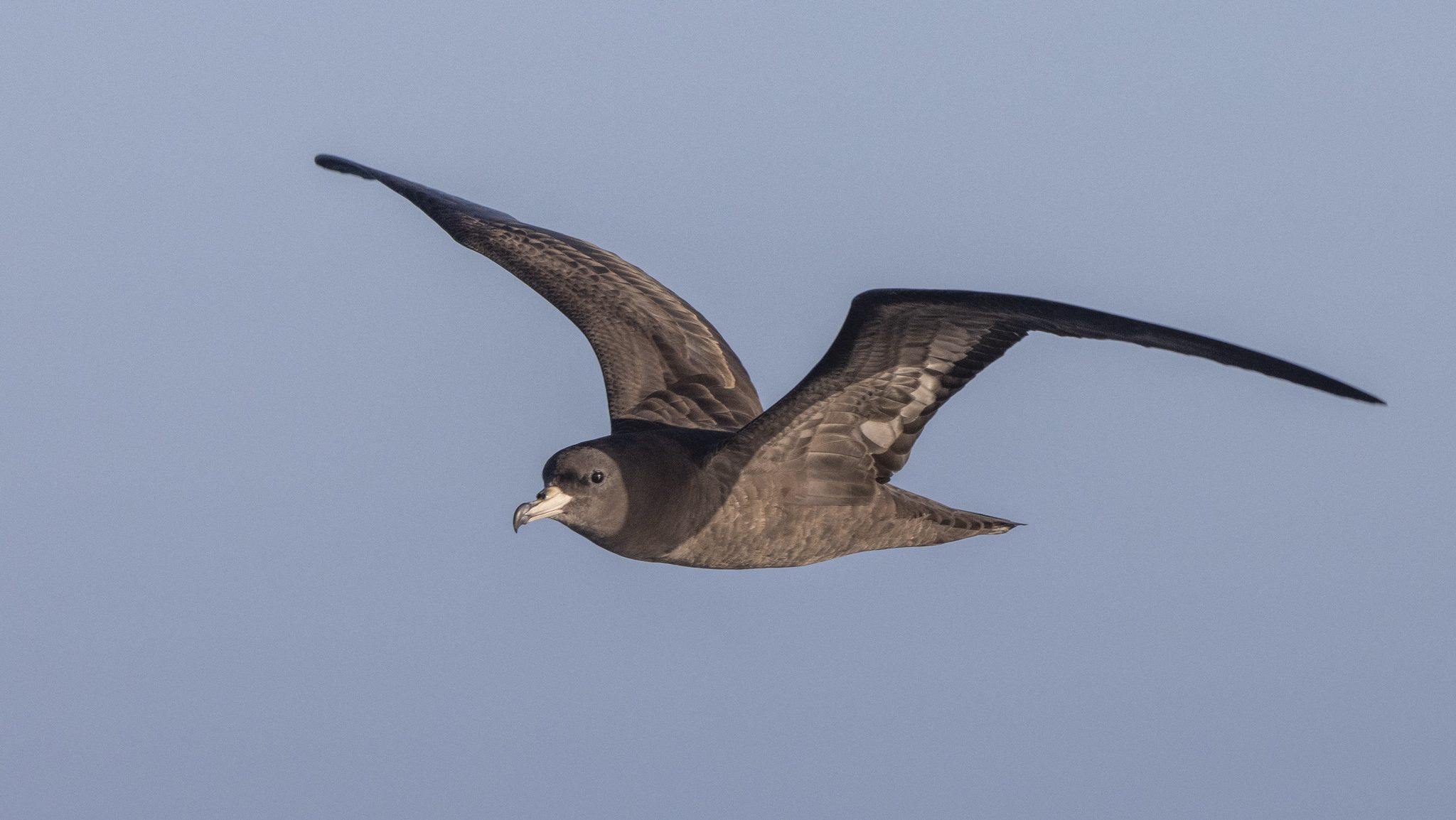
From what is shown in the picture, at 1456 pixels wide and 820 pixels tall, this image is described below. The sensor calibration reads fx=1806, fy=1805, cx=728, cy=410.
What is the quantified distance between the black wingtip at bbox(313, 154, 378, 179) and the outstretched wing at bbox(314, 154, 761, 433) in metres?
0.55

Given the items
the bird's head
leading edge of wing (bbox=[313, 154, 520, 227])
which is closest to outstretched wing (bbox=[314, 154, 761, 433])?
leading edge of wing (bbox=[313, 154, 520, 227])

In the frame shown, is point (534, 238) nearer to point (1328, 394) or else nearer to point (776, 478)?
point (776, 478)

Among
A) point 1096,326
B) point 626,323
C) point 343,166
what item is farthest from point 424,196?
point 1096,326

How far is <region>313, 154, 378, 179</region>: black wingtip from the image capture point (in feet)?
50.1

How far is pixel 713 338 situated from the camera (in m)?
13.8

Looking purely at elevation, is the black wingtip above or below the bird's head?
above

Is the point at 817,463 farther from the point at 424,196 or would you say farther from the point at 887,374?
the point at 424,196

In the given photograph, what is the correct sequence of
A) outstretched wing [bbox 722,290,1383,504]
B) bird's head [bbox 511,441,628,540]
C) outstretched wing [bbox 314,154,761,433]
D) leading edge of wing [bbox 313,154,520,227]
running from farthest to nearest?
leading edge of wing [bbox 313,154,520,227], outstretched wing [bbox 314,154,761,433], bird's head [bbox 511,441,628,540], outstretched wing [bbox 722,290,1383,504]

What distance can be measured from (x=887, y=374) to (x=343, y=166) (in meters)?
6.56

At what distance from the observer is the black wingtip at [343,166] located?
1528cm

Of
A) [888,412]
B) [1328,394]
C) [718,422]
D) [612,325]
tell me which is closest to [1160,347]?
[1328,394]

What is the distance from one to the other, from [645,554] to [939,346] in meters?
2.25

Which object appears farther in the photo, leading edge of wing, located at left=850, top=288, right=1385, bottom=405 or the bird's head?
the bird's head

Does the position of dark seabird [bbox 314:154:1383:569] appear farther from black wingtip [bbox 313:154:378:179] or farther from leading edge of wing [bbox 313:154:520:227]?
black wingtip [bbox 313:154:378:179]
